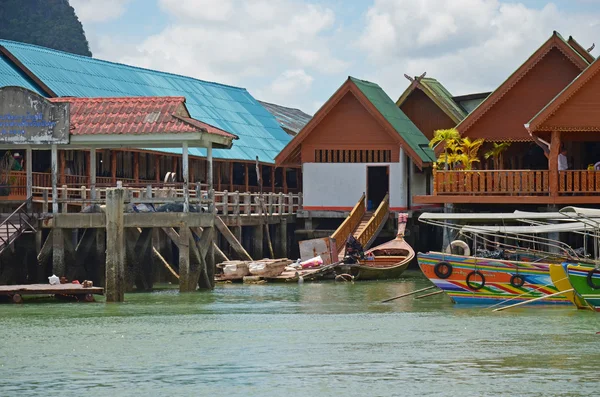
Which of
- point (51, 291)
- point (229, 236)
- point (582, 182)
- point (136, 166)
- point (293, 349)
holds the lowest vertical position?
point (293, 349)

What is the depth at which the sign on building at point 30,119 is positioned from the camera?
37906mm

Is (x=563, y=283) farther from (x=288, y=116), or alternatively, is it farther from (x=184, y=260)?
(x=288, y=116)

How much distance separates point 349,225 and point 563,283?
17274 mm

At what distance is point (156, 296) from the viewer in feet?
124

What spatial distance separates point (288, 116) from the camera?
75438 millimetres

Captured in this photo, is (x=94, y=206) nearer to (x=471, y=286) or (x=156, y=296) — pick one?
(x=156, y=296)

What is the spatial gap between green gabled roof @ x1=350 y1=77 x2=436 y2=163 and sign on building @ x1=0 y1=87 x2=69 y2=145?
1708cm

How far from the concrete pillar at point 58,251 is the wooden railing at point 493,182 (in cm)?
1177

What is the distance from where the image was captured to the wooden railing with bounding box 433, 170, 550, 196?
42.2 m

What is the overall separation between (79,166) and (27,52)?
15.1 feet

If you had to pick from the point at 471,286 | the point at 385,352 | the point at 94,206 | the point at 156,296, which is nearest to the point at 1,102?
the point at 94,206

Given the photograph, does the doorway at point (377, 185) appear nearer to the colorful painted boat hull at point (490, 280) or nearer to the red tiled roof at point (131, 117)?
the red tiled roof at point (131, 117)

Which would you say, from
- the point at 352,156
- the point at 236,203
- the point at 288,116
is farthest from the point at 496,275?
the point at 288,116

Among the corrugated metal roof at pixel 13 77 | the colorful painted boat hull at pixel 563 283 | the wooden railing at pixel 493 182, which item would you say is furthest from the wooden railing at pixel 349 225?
the colorful painted boat hull at pixel 563 283
